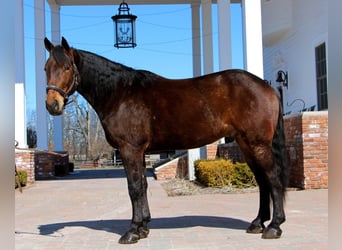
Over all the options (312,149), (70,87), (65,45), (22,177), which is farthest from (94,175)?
(65,45)

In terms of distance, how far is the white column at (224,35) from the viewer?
14938 mm

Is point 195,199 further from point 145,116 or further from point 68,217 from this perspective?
point 145,116

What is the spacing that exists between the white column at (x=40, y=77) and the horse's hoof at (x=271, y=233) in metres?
14.8

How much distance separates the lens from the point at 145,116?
17.8 feet

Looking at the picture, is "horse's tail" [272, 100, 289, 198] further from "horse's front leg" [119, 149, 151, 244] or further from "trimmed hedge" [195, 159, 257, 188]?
"trimmed hedge" [195, 159, 257, 188]

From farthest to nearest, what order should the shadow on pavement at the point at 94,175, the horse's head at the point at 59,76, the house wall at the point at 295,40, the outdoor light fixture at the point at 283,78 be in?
the shadow on pavement at the point at 94,175
the outdoor light fixture at the point at 283,78
the house wall at the point at 295,40
the horse's head at the point at 59,76

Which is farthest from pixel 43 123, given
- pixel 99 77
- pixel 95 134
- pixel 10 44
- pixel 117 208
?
pixel 95 134

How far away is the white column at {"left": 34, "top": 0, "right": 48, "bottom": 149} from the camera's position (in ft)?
60.9

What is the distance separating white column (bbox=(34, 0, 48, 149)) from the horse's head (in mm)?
13827

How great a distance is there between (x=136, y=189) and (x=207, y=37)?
14059 mm

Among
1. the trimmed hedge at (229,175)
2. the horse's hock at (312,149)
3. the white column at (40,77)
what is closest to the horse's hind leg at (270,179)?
the horse's hock at (312,149)

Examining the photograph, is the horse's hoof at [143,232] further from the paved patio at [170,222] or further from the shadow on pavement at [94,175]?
the shadow on pavement at [94,175]

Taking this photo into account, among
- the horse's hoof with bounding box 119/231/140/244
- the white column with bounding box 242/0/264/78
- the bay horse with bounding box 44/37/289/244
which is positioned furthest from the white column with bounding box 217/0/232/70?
the horse's hoof with bounding box 119/231/140/244

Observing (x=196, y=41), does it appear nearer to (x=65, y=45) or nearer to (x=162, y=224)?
(x=162, y=224)
